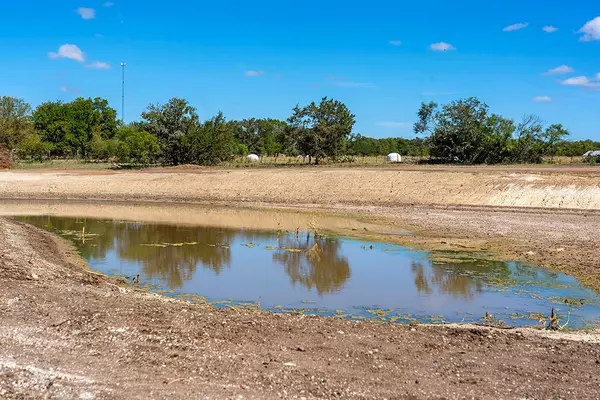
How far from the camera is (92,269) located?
16812 millimetres

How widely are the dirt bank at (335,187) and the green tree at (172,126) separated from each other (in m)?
9.71

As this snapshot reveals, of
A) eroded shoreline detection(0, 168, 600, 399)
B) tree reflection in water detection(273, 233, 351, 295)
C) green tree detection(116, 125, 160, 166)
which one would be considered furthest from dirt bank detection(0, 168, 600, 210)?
eroded shoreline detection(0, 168, 600, 399)

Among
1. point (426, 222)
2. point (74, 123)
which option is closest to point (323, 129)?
point (426, 222)

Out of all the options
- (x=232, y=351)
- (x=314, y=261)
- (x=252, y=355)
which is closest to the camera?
(x=252, y=355)

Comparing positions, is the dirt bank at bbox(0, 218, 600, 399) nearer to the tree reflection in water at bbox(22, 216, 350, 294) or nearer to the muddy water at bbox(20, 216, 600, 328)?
the muddy water at bbox(20, 216, 600, 328)

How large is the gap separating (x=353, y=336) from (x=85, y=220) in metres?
22.7

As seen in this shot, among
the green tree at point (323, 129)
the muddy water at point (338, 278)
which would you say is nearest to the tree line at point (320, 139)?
the green tree at point (323, 129)

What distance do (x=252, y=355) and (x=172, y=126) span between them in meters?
52.6

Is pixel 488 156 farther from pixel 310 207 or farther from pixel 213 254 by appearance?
pixel 213 254

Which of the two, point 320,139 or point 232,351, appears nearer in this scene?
point 232,351

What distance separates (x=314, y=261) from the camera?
19.0 m

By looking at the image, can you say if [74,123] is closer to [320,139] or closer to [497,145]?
[320,139]

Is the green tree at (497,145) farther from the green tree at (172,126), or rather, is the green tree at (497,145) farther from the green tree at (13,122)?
the green tree at (13,122)

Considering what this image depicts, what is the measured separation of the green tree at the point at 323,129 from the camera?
5931cm
